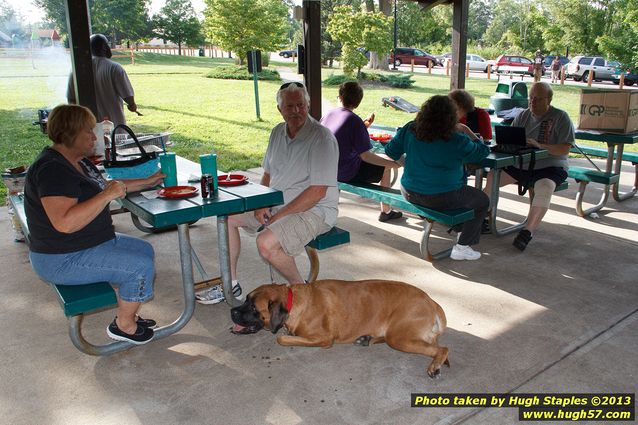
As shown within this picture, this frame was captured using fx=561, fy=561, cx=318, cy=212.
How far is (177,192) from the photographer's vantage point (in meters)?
3.30

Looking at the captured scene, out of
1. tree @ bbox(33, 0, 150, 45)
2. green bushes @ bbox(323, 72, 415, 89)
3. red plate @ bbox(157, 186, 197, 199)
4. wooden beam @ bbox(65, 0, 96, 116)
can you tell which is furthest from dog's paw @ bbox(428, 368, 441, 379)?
tree @ bbox(33, 0, 150, 45)

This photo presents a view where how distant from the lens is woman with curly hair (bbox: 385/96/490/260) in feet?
14.0

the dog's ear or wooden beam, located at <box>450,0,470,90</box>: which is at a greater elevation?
wooden beam, located at <box>450,0,470,90</box>

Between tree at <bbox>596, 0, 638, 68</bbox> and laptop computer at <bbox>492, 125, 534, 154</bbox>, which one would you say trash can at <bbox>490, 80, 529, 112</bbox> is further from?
tree at <bbox>596, 0, 638, 68</bbox>

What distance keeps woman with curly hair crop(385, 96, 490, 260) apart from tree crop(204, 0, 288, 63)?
68.0 ft

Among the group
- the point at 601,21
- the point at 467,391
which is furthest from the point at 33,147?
the point at 601,21

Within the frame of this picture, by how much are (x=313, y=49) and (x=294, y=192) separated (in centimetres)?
320

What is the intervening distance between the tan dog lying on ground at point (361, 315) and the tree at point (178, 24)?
35934 mm

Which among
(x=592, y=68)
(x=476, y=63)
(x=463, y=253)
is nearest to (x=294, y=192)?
(x=463, y=253)

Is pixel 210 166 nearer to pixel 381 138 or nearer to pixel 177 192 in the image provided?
pixel 177 192

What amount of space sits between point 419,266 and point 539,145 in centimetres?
170

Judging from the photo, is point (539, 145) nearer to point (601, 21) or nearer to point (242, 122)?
point (242, 122)

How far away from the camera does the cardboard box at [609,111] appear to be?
5.93 m

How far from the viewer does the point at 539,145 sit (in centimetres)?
516
